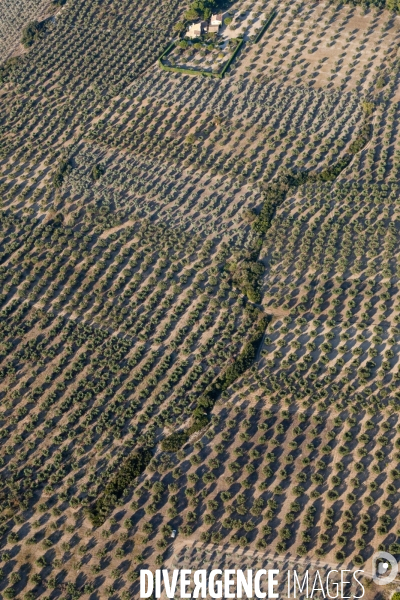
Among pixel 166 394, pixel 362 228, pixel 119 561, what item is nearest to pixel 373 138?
pixel 362 228

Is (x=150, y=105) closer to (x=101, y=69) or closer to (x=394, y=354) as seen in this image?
(x=101, y=69)

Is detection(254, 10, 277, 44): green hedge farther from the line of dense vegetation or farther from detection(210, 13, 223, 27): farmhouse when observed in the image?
the line of dense vegetation

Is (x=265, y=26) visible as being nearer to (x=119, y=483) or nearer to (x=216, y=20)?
(x=216, y=20)

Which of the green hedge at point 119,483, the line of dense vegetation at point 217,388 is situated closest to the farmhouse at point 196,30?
the line of dense vegetation at point 217,388

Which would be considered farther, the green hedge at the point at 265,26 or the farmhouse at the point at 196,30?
the farmhouse at the point at 196,30

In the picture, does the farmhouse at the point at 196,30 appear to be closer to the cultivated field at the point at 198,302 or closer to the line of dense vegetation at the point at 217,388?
the cultivated field at the point at 198,302

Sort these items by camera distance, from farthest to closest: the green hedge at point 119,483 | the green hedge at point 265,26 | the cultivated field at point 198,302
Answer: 1. the green hedge at point 265,26
2. the green hedge at point 119,483
3. the cultivated field at point 198,302

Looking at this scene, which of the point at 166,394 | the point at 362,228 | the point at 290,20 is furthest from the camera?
the point at 290,20

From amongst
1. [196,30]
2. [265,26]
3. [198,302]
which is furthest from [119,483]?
[265,26]

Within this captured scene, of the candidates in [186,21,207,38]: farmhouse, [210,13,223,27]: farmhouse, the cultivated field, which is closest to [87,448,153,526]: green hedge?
the cultivated field
